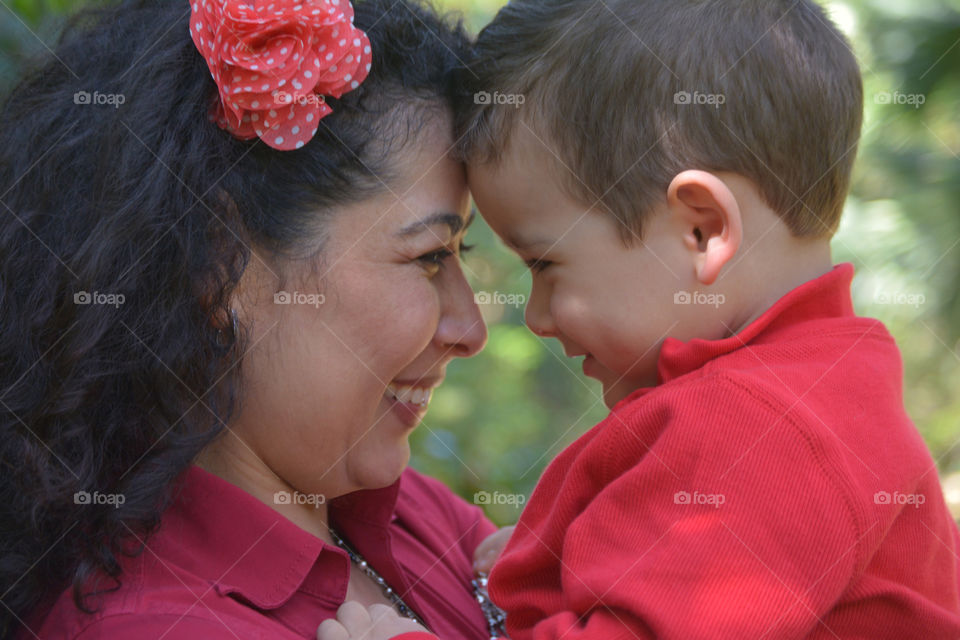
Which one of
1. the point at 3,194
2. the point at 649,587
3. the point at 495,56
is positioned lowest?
the point at 649,587

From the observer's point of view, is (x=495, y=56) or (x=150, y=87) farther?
(x=495, y=56)

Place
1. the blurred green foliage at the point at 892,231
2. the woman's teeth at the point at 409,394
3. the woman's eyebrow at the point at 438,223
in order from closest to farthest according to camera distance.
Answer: the woman's eyebrow at the point at 438,223
the woman's teeth at the point at 409,394
the blurred green foliage at the point at 892,231

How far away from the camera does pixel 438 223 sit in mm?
1681

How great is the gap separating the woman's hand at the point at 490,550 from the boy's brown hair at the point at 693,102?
0.80 m

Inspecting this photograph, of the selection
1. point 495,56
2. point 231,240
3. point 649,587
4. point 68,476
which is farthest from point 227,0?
point 649,587

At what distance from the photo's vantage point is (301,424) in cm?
163

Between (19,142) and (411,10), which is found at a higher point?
(411,10)

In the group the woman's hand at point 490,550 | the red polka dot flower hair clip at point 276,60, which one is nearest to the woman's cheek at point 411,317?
the red polka dot flower hair clip at point 276,60

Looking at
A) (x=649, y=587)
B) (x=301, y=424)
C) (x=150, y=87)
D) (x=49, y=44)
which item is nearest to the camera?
(x=649, y=587)

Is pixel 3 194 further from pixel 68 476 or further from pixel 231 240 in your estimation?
pixel 68 476

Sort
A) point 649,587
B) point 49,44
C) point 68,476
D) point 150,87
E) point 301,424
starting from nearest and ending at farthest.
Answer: point 649,587 → point 68,476 → point 150,87 → point 301,424 → point 49,44

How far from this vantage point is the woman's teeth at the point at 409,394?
5.85ft

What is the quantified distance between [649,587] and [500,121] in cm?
82

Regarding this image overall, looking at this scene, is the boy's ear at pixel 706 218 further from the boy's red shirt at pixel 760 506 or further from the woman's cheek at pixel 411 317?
the woman's cheek at pixel 411 317
